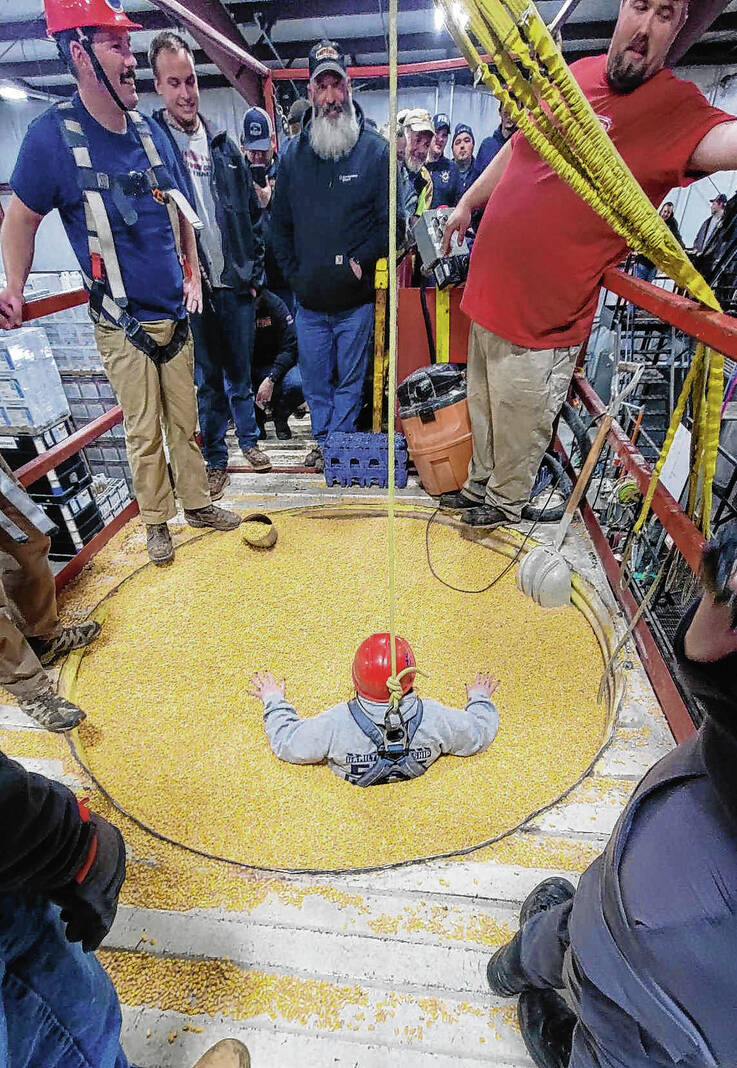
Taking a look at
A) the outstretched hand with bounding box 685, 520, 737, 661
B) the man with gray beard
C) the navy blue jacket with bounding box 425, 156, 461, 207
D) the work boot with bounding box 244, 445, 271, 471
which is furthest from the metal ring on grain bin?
the navy blue jacket with bounding box 425, 156, 461, 207

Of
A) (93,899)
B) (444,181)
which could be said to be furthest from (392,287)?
(444,181)

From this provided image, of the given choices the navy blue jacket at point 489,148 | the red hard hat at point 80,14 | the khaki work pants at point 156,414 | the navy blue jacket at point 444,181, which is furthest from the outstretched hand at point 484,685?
the navy blue jacket at point 444,181

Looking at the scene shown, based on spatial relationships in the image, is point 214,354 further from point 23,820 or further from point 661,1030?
point 661,1030

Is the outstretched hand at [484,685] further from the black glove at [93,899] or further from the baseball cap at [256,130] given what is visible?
the baseball cap at [256,130]

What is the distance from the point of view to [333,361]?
3844mm

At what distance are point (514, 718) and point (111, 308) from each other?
2.58m

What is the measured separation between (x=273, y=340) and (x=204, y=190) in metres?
1.80

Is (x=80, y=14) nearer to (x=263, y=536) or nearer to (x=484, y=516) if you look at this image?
(x=263, y=536)

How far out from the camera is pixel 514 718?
7.23ft

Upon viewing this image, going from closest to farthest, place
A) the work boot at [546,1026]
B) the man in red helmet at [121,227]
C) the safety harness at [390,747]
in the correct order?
the work boot at [546,1026], the safety harness at [390,747], the man in red helmet at [121,227]

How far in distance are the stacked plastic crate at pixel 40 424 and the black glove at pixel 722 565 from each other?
6.09 m

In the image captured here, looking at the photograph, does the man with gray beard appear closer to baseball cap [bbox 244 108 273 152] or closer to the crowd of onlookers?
the crowd of onlookers

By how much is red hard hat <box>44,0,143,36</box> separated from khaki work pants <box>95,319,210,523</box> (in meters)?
1.08

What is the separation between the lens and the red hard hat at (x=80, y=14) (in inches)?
78.2
